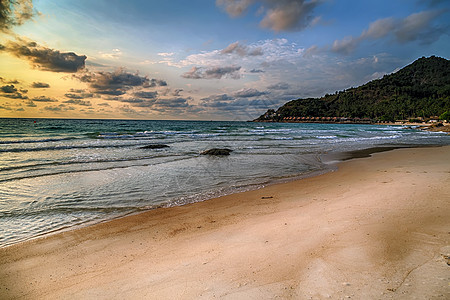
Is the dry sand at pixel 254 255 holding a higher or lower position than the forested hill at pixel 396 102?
lower

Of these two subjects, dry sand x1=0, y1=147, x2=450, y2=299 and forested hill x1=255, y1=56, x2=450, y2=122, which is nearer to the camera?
dry sand x1=0, y1=147, x2=450, y2=299

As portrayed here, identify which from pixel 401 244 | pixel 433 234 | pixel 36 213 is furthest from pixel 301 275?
pixel 36 213

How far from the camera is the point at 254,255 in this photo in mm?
3453

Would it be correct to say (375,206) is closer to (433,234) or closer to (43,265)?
(433,234)

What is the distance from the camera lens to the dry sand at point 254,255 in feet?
8.96

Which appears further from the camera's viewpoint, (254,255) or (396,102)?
(396,102)

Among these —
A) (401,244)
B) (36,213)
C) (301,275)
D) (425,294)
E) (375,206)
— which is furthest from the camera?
(36,213)

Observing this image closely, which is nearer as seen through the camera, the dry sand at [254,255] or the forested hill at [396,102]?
the dry sand at [254,255]

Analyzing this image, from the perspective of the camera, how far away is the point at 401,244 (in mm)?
3502

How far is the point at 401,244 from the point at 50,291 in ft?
16.9

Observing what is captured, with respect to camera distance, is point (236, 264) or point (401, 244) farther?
point (401, 244)

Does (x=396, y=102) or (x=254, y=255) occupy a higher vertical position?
(x=396, y=102)

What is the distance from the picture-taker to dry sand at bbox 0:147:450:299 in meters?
2.73

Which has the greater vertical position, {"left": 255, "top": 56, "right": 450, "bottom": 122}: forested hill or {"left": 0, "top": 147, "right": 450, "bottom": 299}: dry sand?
{"left": 255, "top": 56, "right": 450, "bottom": 122}: forested hill
